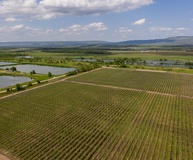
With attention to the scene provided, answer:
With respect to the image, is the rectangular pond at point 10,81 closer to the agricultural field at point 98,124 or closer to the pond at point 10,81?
the pond at point 10,81

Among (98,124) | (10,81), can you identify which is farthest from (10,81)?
(98,124)

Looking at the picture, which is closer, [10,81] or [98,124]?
[98,124]

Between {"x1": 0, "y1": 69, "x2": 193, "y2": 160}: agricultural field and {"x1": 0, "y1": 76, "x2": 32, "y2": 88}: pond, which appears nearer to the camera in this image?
{"x1": 0, "y1": 69, "x2": 193, "y2": 160}: agricultural field

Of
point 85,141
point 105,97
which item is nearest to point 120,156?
point 85,141

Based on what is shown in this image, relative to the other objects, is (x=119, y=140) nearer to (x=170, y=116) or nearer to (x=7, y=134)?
(x=170, y=116)

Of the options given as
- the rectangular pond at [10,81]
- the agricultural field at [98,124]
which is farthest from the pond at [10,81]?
the agricultural field at [98,124]

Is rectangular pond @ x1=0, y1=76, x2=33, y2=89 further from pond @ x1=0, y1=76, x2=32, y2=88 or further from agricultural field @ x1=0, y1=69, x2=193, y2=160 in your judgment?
agricultural field @ x1=0, y1=69, x2=193, y2=160

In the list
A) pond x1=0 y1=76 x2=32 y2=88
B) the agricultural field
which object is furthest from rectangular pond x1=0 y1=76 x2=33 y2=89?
the agricultural field

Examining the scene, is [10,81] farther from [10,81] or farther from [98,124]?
[98,124]

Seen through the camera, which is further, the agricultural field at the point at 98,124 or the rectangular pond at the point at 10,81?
the rectangular pond at the point at 10,81
